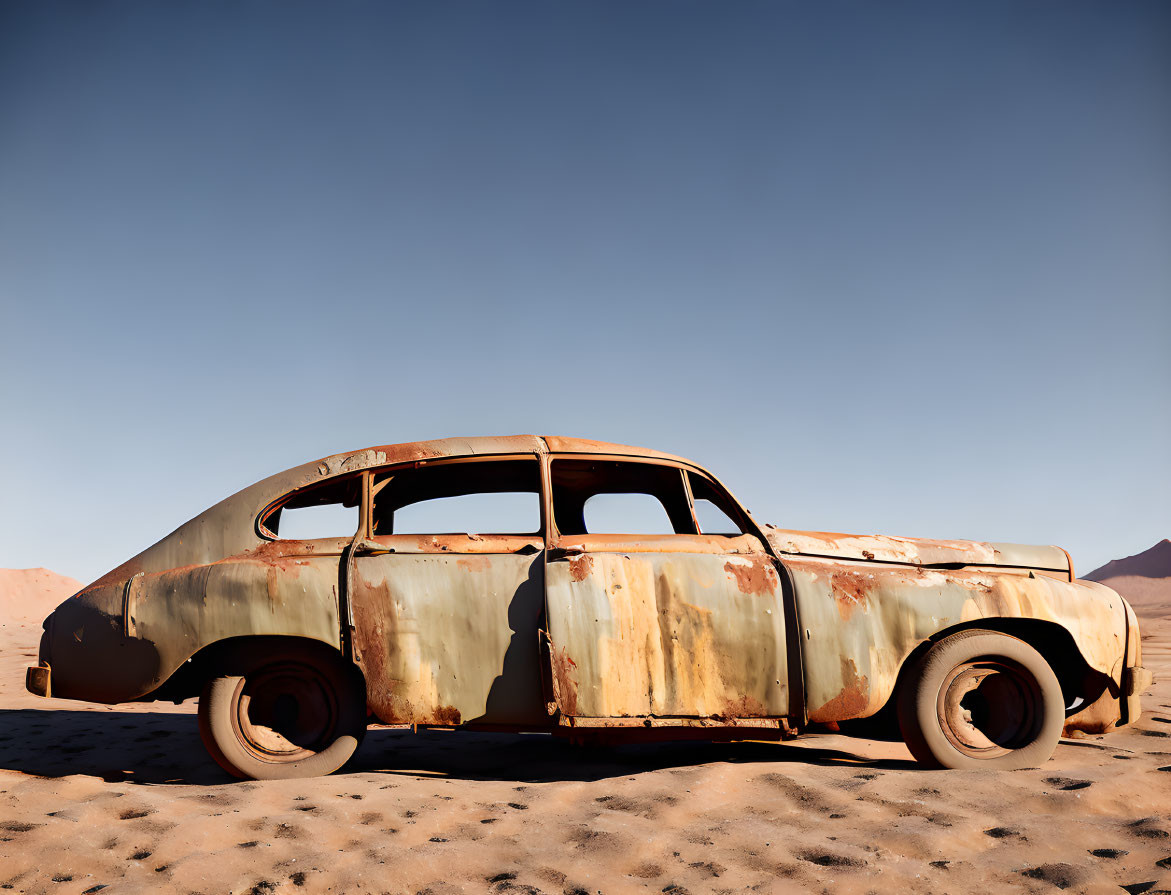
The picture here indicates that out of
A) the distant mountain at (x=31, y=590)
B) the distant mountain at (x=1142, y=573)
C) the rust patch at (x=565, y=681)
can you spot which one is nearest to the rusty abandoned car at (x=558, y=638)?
the rust patch at (x=565, y=681)

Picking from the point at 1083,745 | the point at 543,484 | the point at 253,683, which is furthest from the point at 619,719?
the point at 1083,745

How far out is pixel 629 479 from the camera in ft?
16.4

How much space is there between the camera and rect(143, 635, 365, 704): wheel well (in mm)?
4047

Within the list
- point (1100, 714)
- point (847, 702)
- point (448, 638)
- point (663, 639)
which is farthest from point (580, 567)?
point (1100, 714)

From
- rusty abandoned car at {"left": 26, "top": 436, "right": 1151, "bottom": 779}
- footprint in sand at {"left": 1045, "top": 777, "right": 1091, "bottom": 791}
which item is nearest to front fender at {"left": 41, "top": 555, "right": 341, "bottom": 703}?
rusty abandoned car at {"left": 26, "top": 436, "right": 1151, "bottom": 779}

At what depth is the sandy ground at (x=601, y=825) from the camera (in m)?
2.61

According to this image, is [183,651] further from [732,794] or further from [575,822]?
[732,794]

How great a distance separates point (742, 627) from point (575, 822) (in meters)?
1.36

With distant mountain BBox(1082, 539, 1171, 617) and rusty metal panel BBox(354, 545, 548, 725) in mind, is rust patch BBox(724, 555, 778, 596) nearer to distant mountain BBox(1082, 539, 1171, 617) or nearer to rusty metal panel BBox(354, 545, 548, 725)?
rusty metal panel BBox(354, 545, 548, 725)

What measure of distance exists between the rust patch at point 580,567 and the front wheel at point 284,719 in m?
1.30

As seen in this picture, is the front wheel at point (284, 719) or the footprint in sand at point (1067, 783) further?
the front wheel at point (284, 719)

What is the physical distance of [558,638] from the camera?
3920 millimetres

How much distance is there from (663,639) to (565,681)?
0.55m

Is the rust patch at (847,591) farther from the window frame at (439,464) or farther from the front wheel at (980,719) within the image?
the window frame at (439,464)
